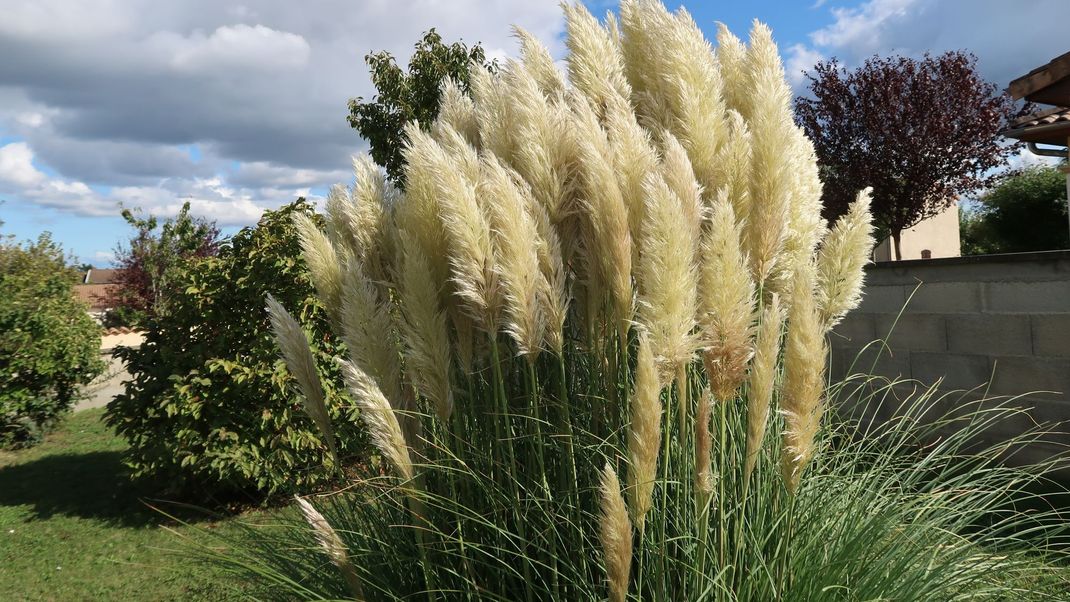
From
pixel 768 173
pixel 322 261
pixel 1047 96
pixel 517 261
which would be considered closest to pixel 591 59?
pixel 768 173

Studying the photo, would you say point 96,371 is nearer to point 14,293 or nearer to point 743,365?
point 14,293

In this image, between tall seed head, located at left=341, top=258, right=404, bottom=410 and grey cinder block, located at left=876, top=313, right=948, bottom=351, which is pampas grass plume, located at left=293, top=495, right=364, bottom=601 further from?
grey cinder block, located at left=876, top=313, right=948, bottom=351

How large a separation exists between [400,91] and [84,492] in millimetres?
7570

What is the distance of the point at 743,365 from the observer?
184 centimetres

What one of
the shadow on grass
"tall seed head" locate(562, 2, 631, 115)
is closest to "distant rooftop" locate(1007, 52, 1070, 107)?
"tall seed head" locate(562, 2, 631, 115)

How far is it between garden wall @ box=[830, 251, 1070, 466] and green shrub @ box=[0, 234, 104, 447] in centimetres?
872

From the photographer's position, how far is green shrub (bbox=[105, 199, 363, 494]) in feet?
19.7

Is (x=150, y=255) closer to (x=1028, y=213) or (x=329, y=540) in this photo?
(x=329, y=540)

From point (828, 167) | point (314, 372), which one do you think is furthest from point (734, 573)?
point (828, 167)

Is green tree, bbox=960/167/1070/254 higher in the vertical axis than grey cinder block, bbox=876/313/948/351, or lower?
higher

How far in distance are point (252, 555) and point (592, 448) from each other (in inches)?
50.4

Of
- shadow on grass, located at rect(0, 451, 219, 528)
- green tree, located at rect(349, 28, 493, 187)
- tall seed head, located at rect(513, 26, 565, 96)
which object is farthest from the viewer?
green tree, located at rect(349, 28, 493, 187)

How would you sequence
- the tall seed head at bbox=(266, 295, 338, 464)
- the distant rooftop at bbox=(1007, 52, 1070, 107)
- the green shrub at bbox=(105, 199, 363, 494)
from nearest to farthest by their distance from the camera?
the tall seed head at bbox=(266, 295, 338, 464) → the green shrub at bbox=(105, 199, 363, 494) → the distant rooftop at bbox=(1007, 52, 1070, 107)

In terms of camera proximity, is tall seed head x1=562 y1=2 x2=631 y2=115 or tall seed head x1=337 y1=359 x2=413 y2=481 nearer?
tall seed head x1=337 y1=359 x2=413 y2=481
